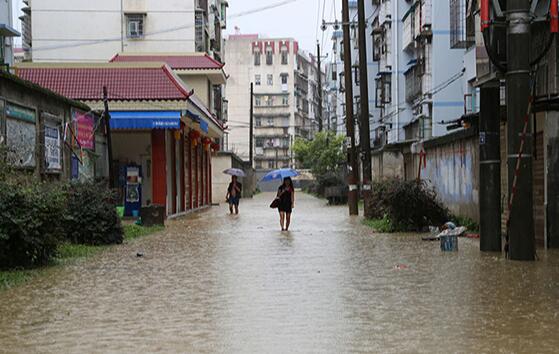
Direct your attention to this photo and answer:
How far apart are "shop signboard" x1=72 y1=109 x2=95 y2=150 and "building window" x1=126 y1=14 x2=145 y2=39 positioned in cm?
2782

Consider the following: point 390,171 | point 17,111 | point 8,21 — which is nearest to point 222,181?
point 390,171

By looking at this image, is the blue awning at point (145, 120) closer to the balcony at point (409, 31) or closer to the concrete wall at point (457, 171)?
the concrete wall at point (457, 171)

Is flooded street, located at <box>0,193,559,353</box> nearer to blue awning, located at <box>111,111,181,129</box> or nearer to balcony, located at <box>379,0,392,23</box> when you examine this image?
blue awning, located at <box>111,111,181,129</box>

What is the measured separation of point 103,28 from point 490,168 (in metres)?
38.9

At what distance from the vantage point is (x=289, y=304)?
28.2ft

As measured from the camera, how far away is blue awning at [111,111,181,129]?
2578 cm

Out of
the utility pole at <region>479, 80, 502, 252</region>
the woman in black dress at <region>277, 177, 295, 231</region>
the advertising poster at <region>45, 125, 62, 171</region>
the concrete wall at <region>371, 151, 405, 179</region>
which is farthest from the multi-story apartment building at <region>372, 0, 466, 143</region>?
the utility pole at <region>479, 80, 502, 252</region>

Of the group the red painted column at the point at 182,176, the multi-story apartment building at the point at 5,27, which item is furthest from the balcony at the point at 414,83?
the multi-story apartment building at the point at 5,27

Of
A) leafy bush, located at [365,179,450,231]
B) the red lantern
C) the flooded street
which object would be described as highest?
the red lantern

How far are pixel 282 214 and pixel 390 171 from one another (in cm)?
1667

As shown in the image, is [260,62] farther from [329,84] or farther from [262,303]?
[262,303]

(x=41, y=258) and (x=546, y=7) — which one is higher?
(x=546, y=7)

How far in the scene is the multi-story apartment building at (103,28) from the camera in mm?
48188

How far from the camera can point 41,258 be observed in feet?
39.9
